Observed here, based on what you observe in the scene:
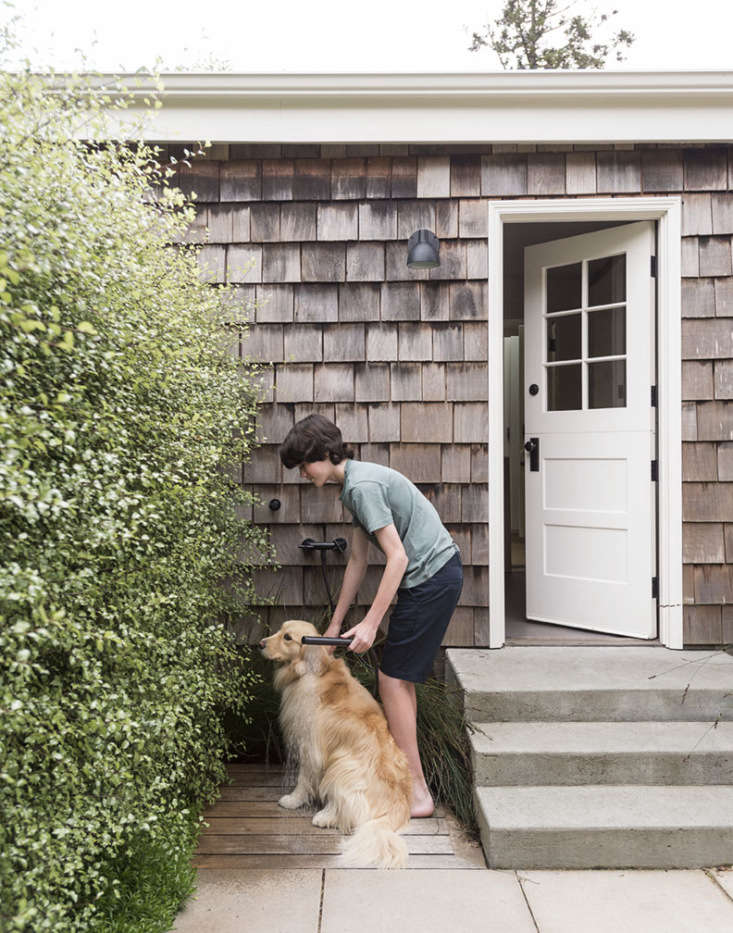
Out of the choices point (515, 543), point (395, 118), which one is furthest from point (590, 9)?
point (395, 118)

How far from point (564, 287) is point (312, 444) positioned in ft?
6.86

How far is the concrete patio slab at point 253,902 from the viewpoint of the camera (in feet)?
6.67

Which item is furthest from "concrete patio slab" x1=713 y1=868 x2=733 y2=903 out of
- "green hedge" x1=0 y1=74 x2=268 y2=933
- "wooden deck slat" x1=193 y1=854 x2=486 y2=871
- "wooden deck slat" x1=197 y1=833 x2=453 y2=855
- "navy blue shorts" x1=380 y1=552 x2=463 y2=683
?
"green hedge" x1=0 y1=74 x2=268 y2=933

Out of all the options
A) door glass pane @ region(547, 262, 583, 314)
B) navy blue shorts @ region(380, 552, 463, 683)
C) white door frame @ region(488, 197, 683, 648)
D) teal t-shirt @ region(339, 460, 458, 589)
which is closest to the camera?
teal t-shirt @ region(339, 460, 458, 589)

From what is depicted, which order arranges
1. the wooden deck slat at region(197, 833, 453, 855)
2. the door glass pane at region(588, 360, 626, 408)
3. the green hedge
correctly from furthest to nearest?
the door glass pane at region(588, 360, 626, 408), the wooden deck slat at region(197, 833, 453, 855), the green hedge

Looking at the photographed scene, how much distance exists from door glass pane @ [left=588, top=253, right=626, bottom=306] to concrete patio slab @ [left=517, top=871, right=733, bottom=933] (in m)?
2.64

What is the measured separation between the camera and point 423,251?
10.9 ft

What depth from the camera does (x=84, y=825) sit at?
167 cm

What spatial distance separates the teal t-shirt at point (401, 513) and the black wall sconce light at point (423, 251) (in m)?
1.17

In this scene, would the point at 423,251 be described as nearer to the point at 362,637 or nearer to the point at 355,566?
the point at 355,566

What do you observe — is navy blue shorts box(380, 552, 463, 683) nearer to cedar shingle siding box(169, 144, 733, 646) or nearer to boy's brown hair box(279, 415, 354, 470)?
boy's brown hair box(279, 415, 354, 470)

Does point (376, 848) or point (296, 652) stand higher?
point (296, 652)

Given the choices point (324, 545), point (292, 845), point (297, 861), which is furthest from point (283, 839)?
point (324, 545)

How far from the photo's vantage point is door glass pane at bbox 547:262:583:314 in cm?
388
